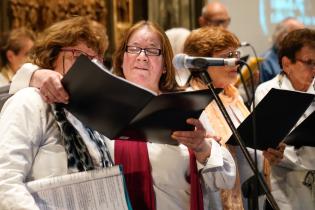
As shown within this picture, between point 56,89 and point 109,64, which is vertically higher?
point 56,89

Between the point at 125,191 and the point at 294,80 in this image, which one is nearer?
the point at 125,191

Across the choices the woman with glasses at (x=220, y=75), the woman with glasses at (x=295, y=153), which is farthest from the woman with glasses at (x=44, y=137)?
the woman with glasses at (x=295, y=153)

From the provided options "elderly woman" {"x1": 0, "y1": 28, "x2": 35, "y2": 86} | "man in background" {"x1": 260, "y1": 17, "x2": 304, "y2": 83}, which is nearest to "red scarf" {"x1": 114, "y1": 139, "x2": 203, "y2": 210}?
"elderly woman" {"x1": 0, "y1": 28, "x2": 35, "y2": 86}

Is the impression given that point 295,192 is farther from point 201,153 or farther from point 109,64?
point 109,64

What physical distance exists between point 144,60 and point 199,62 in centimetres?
57

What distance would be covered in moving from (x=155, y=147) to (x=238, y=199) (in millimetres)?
665

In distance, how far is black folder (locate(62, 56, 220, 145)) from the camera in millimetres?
2287

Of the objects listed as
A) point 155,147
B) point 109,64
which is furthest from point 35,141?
point 109,64

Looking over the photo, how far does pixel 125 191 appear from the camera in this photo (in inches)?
99.0

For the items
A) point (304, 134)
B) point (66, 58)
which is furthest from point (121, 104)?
point (304, 134)

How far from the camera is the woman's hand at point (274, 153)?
3432mm

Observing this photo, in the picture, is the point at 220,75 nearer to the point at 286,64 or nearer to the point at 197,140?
the point at 286,64

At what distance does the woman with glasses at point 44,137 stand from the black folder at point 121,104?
8 centimetres

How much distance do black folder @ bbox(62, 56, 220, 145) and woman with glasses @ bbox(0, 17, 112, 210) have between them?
0.26 feet
